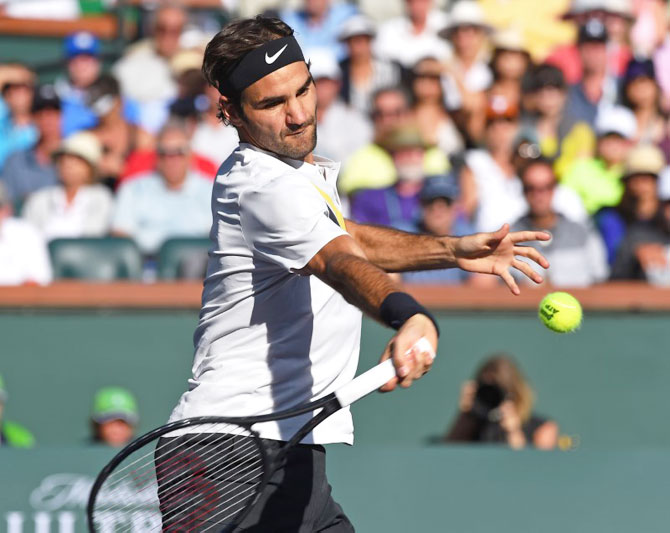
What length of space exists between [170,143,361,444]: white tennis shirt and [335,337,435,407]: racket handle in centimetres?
45

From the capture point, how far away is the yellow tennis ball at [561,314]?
12.8 feet

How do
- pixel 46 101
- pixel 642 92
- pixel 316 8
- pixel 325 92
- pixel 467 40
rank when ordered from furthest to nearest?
pixel 316 8 < pixel 467 40 < pixel 642 92 < pixel 325 92 < pixel 46 101

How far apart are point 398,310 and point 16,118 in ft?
23.6

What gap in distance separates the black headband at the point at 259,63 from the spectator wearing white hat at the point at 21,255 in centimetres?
471

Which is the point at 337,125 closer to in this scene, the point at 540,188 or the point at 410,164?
the point at 410,164

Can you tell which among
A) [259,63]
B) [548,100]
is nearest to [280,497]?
[259,63]

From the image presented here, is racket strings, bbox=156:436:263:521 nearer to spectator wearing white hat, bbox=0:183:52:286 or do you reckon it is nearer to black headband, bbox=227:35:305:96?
black headband, bbox=227:35:305:96

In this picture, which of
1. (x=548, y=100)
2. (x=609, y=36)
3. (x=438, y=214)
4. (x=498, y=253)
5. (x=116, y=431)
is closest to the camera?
(x=498, y=253)

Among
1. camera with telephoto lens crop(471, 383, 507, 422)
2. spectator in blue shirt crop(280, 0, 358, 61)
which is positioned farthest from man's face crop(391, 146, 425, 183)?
spectator in blue shirt crop(280, 0, 358, 61)

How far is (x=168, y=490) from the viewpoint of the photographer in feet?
12.1

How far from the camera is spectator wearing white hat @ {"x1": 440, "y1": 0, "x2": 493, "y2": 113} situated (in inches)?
390

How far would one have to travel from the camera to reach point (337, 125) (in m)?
9.46

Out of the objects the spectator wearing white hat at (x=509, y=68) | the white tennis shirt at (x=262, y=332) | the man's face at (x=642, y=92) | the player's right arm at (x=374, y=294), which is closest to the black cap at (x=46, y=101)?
the spectator wearing white hat at (x=509, y=68)

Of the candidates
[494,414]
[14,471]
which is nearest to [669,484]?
[494,414]
